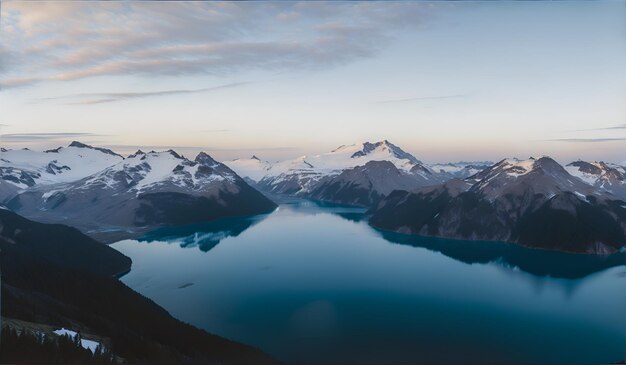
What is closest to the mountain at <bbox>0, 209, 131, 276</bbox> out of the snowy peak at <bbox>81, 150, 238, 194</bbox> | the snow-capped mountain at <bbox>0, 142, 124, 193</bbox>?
the snowy peak at <bbox>81, 150, 238, 194</bbox>

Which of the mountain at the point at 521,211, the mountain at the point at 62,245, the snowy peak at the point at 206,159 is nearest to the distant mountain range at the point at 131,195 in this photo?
the snowy peak at the point at 206,159

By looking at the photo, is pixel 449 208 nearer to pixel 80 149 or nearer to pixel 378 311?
pixel 378 311

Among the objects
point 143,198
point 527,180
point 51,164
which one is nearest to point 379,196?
point 527,180

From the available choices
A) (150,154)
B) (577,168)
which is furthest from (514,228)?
(150,154)

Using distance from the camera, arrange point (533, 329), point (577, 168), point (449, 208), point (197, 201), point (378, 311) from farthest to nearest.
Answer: point (197, 201), point (577, 168), point (449, 208), point (378, 311), point (533, 329)

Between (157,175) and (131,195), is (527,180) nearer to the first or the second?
(131,195)

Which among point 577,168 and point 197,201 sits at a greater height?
point 577,168
